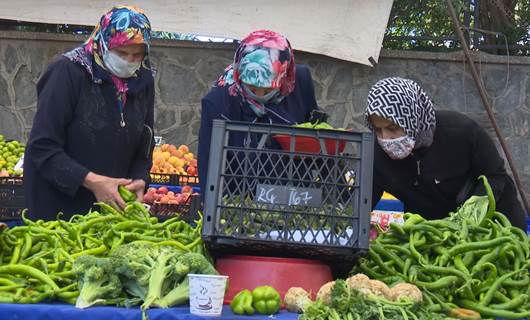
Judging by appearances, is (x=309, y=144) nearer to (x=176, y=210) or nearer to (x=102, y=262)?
(x=102, y=262)

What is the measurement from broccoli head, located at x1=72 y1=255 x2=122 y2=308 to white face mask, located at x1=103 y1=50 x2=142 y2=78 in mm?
1620

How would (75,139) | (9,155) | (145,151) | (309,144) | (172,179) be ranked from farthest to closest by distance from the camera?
1. (9,155)
2. (172,179)
3. (145,151)
4. (75,139)
5. (309,144)

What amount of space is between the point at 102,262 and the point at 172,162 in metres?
4.81

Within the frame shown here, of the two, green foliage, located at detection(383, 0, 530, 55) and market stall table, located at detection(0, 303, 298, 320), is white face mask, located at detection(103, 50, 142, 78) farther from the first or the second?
green foliage, located at detection(383, 0, 530, 55)

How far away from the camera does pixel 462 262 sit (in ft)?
10.1

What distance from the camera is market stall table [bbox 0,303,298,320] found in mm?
2643

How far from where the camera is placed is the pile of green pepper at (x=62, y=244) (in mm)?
2854

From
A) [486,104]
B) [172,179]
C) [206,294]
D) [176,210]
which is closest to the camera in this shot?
[206,294]

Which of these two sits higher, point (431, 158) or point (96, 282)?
point (431, 158)

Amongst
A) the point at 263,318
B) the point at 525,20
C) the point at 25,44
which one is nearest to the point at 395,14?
the point at 525,20

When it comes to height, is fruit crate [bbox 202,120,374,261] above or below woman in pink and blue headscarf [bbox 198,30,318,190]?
below

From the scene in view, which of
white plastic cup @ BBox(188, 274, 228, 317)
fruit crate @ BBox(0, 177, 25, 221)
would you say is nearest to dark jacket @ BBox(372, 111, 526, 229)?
white plastic cup @ BBox(188, 274, 228, 317)

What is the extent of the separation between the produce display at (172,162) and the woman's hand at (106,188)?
10.2 feet

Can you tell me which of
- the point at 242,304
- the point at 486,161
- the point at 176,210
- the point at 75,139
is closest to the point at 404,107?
the point at 486,161
